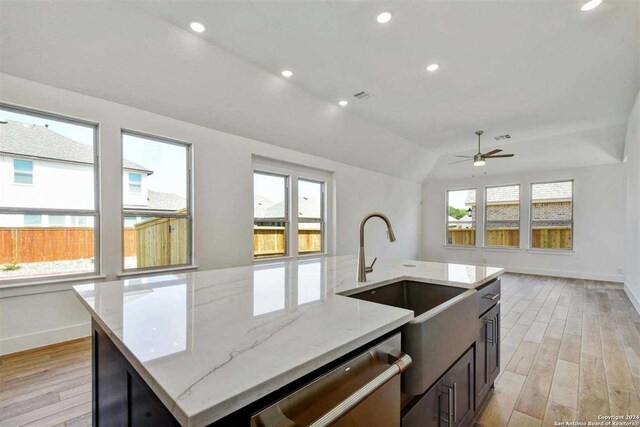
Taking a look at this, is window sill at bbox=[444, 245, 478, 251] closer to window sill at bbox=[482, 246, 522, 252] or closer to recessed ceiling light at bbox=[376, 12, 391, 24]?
window sill at bbox=[482, 246, 522, 252]

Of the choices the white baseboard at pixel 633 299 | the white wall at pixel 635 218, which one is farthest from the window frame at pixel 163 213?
the white baseboard at pixel 633 299

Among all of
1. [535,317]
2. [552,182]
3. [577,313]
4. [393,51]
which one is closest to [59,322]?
[393,51]

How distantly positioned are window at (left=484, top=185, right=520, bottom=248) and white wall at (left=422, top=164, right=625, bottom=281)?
142mm

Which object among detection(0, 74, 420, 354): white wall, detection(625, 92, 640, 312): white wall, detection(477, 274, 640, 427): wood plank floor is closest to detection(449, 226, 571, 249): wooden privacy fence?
detection(625, 92, 640, 312): white wall

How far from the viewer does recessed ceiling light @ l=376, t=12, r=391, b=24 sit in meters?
2.46

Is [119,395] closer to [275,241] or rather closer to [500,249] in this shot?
[275,241]

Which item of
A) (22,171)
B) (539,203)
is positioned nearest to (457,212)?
(539,203)

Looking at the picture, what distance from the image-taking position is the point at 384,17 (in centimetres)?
249

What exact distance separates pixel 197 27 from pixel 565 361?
180 inches

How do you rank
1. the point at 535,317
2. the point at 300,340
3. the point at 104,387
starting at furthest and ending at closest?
the point at 535,317 < the point at 104,387 < the point at 300,340

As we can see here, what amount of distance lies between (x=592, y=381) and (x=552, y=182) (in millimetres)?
A: 6065

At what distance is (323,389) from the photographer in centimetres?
69

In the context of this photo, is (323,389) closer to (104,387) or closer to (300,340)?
(300,340)

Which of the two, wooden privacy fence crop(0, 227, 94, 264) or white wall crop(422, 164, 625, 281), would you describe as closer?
wooden privacy fence crop(0, 227, 94, 264)
